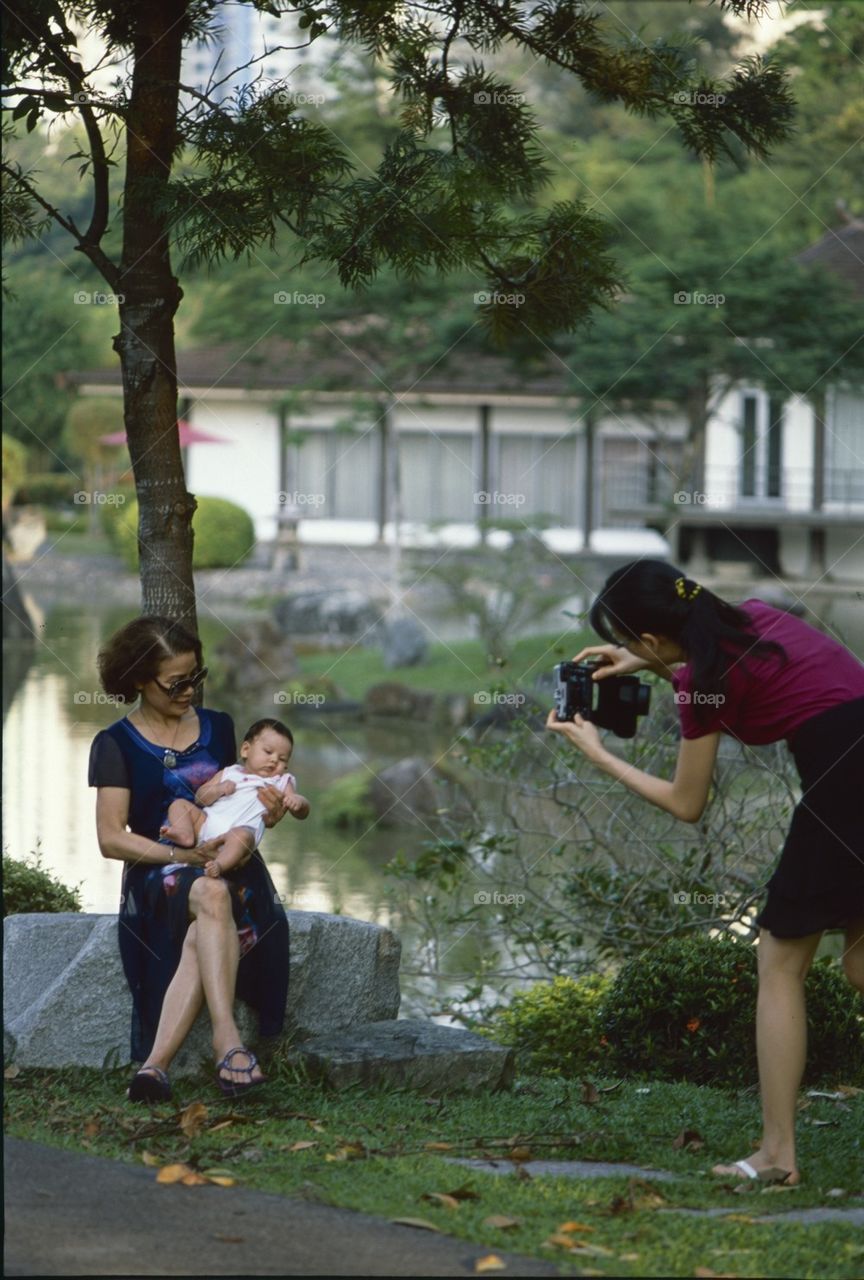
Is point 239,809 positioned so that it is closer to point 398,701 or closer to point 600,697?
point 600,697

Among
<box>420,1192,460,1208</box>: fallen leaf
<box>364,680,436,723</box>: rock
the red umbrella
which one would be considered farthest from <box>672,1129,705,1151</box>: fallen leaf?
the red umbrella

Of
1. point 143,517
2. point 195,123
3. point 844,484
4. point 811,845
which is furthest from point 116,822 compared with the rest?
point 844,484

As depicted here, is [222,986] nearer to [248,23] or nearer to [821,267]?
[248,23]

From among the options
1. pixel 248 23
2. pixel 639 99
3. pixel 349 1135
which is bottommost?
pixel 349 1135

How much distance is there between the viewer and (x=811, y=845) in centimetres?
371

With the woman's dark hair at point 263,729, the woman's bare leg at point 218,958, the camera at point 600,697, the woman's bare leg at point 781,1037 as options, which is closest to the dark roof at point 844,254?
the woman's dark hair at point 263,729

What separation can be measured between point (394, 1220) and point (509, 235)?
12.6 ft

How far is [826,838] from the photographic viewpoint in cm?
370

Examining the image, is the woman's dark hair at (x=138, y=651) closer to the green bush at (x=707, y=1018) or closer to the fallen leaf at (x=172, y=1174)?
the fallen leaf at (x=172, y=1174)

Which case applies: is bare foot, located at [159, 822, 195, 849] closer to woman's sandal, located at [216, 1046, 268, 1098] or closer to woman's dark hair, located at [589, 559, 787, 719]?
woman's sandal, located at [216, 1046, 268, 1098]

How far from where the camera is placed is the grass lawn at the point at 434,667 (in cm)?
1905

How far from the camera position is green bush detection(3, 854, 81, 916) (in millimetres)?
6183

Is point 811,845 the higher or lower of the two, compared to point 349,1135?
higher

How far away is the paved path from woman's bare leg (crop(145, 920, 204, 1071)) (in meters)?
0.75
